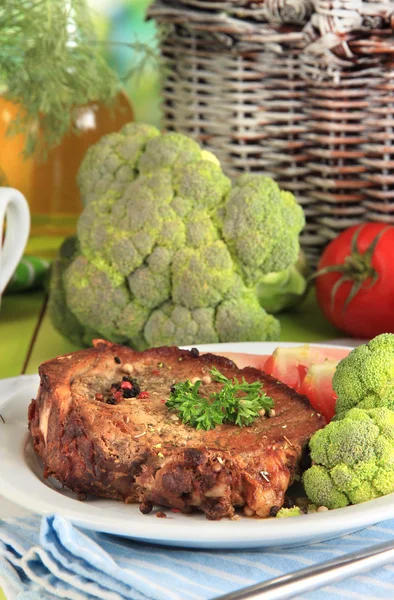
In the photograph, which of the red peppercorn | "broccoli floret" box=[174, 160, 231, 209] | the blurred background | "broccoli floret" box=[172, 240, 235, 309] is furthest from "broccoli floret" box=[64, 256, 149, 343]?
the blurred background

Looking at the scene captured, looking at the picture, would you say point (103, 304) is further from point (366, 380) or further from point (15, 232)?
point (366, 380)

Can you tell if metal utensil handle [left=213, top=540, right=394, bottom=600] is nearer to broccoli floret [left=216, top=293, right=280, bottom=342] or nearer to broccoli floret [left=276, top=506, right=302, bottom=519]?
broccoli floret [left=276, top=506, right=302, bottom=519]

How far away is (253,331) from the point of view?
5.38 feet

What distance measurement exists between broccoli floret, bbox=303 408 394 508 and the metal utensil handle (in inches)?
2.9

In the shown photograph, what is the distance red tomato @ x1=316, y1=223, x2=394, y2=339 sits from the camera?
1.77 meters

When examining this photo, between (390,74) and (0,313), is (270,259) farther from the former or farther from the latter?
(0,313)

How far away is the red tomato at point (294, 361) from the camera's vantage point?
1364 millimetres

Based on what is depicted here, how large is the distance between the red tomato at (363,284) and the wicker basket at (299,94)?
13cm

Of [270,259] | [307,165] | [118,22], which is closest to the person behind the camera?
[270,259]

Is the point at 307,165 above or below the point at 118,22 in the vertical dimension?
below

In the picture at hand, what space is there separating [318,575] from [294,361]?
1.83 feet

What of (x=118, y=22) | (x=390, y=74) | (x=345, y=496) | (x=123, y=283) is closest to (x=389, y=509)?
(x=345, y=496)

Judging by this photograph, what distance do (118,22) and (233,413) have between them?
231cm

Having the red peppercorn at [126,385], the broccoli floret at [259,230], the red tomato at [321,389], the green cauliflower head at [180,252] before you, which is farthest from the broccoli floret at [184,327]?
the red peppercorn at [126,385]
